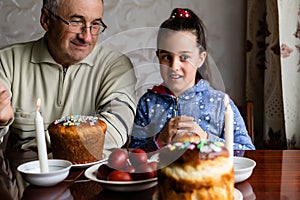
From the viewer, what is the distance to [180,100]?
1489 mm

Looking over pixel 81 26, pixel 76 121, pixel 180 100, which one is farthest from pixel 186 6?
pixel 76 121

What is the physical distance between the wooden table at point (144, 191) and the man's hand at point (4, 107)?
0.68 feet

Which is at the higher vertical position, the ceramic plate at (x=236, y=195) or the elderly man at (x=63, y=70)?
the elderly man at (x=63, y=70)

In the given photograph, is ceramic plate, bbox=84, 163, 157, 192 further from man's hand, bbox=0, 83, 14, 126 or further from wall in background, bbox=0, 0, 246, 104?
wall in background, bbox=0, 0, 246, 104

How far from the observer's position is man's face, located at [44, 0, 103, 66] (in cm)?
179

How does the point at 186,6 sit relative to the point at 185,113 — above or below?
above

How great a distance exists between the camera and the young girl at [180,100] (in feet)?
4.37

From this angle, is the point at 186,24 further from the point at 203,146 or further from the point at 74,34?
the point at 203,146

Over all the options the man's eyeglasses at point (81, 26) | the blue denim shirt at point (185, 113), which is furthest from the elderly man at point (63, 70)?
the blue denim shirt at point (185, 113)

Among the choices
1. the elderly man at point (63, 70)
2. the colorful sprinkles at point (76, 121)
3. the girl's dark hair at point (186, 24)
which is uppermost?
the girl's dark hair at point (186, 24)

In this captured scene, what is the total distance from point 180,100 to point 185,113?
0.21 ft

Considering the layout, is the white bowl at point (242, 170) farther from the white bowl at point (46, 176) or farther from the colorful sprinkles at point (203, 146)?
the white bowl at point (46, 176)

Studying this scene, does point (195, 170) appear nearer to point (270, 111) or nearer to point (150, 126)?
point (150, 126)

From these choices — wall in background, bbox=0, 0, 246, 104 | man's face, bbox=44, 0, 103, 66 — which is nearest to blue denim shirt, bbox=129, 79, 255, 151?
man's face, bbox=44, 0, 103, 66
